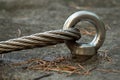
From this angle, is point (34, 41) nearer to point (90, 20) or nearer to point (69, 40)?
point (69, 40)

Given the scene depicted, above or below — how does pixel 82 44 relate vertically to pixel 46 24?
below

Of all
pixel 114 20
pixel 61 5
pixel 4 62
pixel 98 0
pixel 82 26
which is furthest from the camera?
pixel 98 0

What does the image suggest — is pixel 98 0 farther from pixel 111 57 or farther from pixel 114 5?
pixel 111 57

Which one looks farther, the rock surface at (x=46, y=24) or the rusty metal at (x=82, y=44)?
the rusty metal at (x=82, y=44)

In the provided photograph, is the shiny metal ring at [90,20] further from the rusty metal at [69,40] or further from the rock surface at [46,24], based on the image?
the rock surface at [46,24]

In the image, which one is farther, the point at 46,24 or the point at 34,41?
the point at 46,24

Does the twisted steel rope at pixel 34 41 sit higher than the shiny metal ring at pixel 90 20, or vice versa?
the shiny metal ring at pixel 90 20

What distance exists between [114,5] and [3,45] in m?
1.64

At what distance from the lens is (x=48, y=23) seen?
236cm

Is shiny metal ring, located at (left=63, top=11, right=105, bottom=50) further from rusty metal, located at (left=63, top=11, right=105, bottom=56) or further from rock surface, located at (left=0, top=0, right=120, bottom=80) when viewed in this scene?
rock surface, located at (left=0, top=0, right=120, bottom=80)

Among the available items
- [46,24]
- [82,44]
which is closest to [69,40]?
[82,44]

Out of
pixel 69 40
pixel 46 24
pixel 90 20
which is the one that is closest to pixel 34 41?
pixel 69 40

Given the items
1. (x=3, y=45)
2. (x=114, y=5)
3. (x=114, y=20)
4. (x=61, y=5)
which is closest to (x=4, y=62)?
(x=3, y=45)

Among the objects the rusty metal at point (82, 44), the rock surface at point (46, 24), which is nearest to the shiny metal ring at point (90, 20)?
the rusty metal at point (82, 44)
